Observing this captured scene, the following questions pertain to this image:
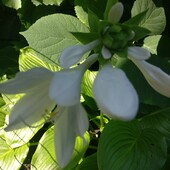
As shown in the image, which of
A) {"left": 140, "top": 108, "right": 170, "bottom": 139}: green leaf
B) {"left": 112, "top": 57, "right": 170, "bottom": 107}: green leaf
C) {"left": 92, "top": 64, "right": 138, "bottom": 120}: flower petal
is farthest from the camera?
{"left": 140, "top": 108, "right": 170, "bottom": 139}: green leaf

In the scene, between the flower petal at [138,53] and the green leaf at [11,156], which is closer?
the flower petal at [138,53]

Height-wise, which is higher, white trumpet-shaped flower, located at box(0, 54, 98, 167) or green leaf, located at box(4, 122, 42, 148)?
white trumpet-shaped flower, located at box(0, 54, 98, 167)

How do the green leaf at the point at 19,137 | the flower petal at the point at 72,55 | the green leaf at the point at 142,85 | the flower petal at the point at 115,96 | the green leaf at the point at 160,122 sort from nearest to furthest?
1. the flower petal at the point at 115,96
2. the flower petal at the point at 72,55
3. the green leaf at the point at 142,85
4. the green leaf at the point at 160,122
5. the green leaf at the point at 19,137

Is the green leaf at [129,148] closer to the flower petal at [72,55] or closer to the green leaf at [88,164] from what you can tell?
the green leaf at [88,164]

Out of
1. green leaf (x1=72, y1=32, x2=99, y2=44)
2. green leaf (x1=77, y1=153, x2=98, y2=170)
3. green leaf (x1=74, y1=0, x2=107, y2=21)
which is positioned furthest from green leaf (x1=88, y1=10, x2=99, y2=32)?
green leaf (x1=77, y1=153, x2=98, y2=170)

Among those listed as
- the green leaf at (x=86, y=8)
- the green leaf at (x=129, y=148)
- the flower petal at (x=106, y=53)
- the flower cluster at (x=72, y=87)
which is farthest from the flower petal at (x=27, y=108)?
the green leaf at (x=86, y=8)

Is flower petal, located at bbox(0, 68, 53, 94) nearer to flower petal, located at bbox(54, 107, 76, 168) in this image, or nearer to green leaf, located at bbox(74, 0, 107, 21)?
flower petal, located at bbox(54, 107, 76, 168)

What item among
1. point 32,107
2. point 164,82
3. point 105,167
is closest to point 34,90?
point 32,107
